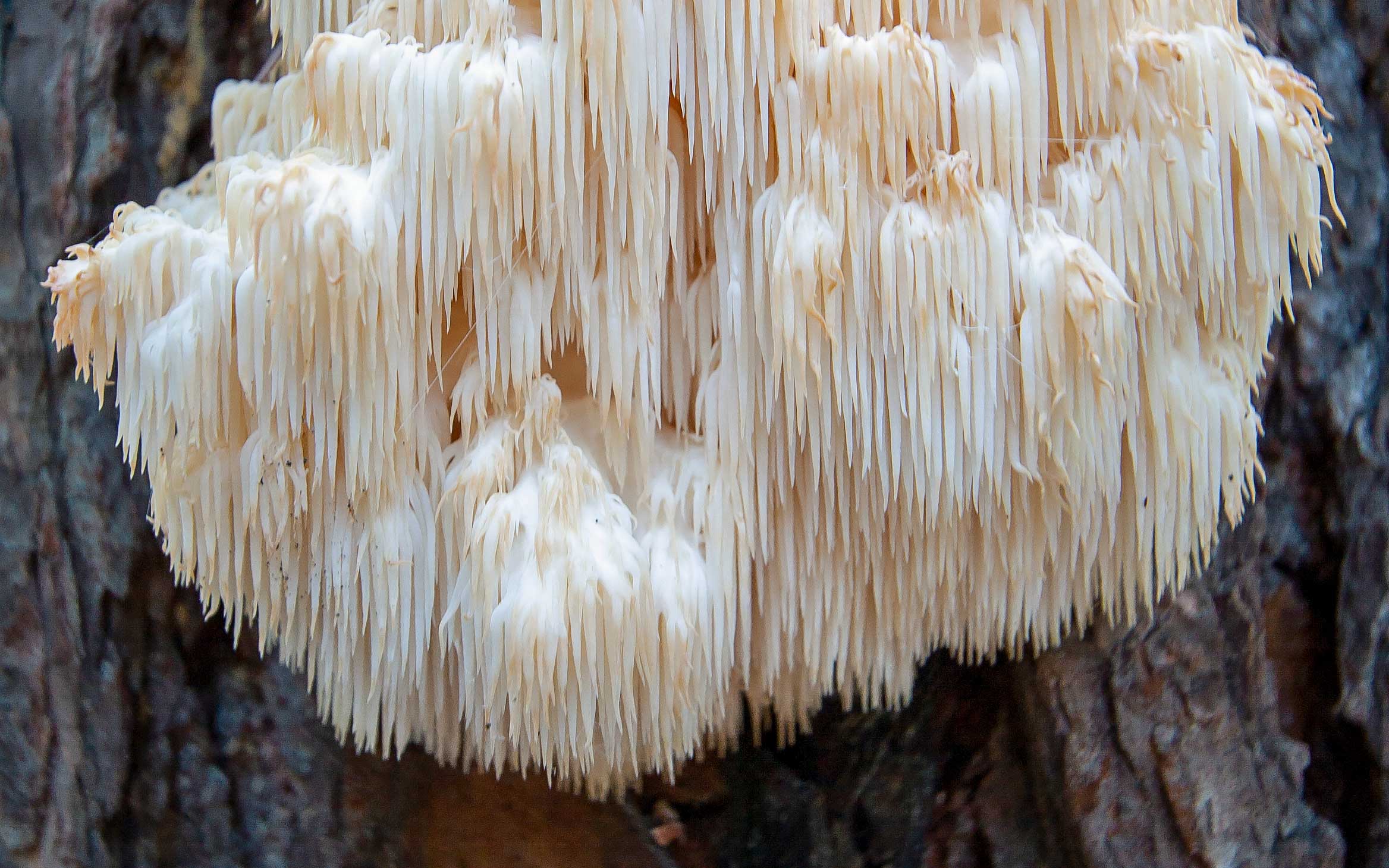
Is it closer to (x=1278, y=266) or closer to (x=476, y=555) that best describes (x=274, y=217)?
(x=476, y=555)

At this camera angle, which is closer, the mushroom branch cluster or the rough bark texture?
the mushroom branch cluster

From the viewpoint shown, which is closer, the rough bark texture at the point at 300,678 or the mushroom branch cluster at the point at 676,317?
the mushroom branch cluster at the point at 676,317

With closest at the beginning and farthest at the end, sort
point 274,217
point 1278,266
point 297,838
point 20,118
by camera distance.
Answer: point 274,217
point 1278,266
point 20,118
point 297,838

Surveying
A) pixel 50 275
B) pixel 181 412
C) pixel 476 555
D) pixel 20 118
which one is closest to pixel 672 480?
pixel 476 555
